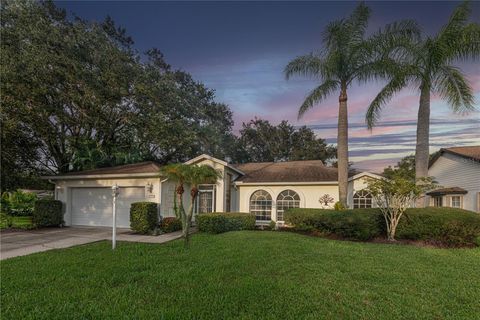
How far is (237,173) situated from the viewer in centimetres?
1736

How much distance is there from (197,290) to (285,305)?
→ 5.14ft

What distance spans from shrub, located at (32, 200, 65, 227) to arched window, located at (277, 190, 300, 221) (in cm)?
1170

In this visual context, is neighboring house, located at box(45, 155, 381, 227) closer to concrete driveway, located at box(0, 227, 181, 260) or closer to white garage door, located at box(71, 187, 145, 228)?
white garage door, located at box(71, 187, 145, 228)

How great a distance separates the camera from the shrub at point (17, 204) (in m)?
20.8

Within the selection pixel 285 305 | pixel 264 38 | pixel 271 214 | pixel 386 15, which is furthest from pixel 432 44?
pixel 285 305

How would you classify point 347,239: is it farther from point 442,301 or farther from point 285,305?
point 285,305

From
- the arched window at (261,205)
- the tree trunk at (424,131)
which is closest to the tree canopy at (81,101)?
the arched window at (261,205)

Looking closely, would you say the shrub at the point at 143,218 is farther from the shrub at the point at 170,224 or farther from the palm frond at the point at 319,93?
the palm frond at the point at 319,93

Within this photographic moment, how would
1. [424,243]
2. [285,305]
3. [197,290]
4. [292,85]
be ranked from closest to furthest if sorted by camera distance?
[285,305] → [197,290] → [424,243] → [292,85]

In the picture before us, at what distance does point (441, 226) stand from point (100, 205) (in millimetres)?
15743

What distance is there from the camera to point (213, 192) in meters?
16.1

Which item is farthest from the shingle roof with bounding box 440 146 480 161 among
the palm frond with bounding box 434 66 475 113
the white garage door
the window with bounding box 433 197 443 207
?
the white garage door

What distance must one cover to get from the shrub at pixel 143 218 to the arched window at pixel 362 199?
400 inches

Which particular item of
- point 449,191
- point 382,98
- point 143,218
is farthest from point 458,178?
point 143,218
